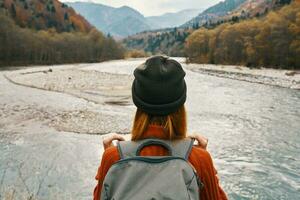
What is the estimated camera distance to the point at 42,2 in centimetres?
16188

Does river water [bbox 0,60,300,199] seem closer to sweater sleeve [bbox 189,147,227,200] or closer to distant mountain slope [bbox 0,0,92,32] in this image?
sweater sleeve [bbox 189,147,227,200]

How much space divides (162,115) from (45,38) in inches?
4272

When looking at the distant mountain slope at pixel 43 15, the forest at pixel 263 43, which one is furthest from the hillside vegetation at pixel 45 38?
the forest at pixel 263 43

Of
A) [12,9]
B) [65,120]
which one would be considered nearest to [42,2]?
[12,9]

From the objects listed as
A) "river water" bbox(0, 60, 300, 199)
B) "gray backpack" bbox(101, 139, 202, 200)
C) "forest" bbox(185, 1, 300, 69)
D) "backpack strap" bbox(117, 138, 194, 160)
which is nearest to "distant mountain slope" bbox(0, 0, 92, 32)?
"forest" bbox(185, 1, 300, 69)

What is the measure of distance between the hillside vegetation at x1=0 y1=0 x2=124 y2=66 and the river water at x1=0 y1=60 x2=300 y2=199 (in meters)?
60.9

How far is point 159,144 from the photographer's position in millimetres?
2227

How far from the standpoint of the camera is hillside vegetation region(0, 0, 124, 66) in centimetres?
8644

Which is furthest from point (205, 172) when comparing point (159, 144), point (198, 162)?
point (159, 144)

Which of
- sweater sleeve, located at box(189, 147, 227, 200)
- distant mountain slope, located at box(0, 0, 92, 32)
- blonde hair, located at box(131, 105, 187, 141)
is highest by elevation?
distant mountain slope, located at box(0, 0, 92, 32)

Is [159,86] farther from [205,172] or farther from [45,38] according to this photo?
[45,38]

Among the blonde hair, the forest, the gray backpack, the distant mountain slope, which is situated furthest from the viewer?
the distant mountain slope

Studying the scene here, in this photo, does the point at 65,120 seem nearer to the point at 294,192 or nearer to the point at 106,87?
the point at 294,192

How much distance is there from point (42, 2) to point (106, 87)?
432 feet
